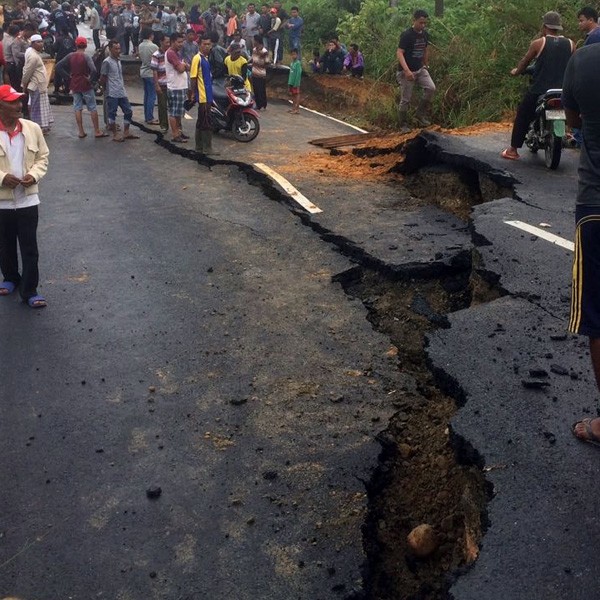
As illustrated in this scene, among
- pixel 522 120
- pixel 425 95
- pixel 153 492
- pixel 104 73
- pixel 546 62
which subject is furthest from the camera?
pixel 425 95

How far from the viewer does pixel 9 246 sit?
658 cm

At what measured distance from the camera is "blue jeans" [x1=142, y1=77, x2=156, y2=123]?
15.2 meters

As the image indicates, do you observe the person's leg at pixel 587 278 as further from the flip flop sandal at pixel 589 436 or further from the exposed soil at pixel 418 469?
the exposed soil at pixel 418 469

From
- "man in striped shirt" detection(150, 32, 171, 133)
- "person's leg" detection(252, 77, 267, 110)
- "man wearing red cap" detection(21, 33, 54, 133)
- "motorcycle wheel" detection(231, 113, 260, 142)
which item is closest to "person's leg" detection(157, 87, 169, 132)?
"man in striped shirt" detection(150, 32, 171, 133)

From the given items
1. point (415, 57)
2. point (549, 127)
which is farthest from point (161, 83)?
point (549, 127)

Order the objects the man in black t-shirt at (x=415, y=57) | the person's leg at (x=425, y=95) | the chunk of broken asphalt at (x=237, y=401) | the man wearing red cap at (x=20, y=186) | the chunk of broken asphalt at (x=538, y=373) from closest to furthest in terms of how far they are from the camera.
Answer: the chunk of broken asphalt at (x=538, y=373) → the chunk of broken asphalt at (x=237, y=401) → the man wearing red cap at (x=20, y=186) → the man in black t-shirt at (x=415, y=57) → the person's leg at (x=425, y=95)

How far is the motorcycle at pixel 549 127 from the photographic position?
8727mm

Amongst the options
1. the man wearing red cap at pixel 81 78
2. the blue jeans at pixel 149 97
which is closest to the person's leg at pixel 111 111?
the man wearing red cap at pixel 81 78

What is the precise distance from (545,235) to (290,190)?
3.67 m

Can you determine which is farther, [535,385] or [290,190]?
[290,190]

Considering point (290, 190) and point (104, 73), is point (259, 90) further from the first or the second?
point (290, 190)

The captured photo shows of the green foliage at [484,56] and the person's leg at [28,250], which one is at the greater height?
the green foliage at [484,56]

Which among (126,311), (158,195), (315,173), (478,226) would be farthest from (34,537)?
(315,173)

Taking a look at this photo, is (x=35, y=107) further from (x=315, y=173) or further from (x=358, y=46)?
(x=358, y=46)
